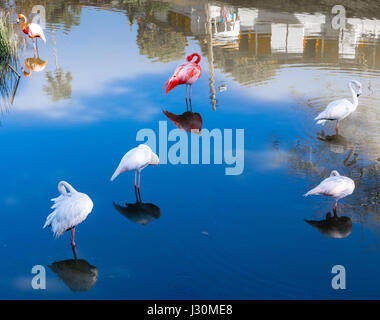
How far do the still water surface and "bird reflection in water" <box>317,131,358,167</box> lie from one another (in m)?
0.03

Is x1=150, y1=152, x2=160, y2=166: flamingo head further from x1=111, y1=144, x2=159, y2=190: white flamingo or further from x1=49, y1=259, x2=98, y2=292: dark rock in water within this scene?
x1=49, y1=259, x2=98, y2=292: dark rock in water

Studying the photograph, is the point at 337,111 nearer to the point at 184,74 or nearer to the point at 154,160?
the point at 184,74

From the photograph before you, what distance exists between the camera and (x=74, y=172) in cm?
838

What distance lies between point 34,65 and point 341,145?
7928 millimetres

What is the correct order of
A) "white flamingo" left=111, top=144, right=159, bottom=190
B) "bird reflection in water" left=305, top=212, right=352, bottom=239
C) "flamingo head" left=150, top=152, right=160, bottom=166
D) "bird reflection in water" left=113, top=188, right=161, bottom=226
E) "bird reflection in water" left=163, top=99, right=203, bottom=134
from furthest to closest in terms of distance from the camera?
"bird reflection in water" left=163, top=99, right=203, bottom=134
"flamingo head" left=150, top=152, right=160, bottom=166
"white flamingo" left=111, top=144, right=159, bottom=190
"bird reflection in water" left=113, top=188, right=161, bottom=226
"bird reflection in water" left=305, top=212, right=352, bottom=239

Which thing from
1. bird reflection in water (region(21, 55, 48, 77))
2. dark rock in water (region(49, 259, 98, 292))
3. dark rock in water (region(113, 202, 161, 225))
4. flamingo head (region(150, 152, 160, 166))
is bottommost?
dark rock in water (region(49, 259, 98, 292))

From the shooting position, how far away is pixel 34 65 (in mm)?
13320

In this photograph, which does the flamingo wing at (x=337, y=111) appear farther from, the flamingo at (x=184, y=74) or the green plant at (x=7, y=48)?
the green plant at (x=7, y=48)

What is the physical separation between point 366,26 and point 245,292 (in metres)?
12.2

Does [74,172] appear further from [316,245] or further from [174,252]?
[316,245]

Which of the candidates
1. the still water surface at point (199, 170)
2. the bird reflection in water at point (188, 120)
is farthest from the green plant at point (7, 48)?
the bird reflection in water at point (188, 120)

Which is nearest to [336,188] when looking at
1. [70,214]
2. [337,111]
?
[337,111]

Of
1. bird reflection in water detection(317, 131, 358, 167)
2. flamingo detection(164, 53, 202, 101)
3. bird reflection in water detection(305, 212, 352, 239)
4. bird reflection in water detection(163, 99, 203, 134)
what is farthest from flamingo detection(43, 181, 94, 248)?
flamingo detection(164, 53, 202, 101)

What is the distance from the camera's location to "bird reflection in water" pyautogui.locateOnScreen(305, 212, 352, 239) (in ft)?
22.2
